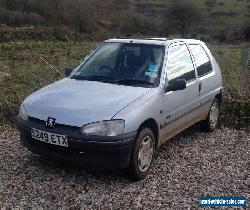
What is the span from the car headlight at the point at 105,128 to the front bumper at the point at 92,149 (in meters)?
0.05

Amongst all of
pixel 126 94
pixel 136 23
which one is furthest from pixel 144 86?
pixel 136 23

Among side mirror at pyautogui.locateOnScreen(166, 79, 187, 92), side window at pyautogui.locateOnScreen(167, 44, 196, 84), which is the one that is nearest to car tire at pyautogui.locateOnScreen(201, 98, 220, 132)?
side window at pyautogui.locateOnScreen(167, 44, 196, 84)

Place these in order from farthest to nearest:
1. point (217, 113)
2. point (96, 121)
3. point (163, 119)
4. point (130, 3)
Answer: point (130, 3) → point (217, 113) → point (163, 119) → point (96, 121)

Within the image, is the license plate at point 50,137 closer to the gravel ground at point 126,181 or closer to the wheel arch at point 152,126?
the gravel ground at point 126,181

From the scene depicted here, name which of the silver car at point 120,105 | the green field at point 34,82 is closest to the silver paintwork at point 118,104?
the silver car at point 120,105

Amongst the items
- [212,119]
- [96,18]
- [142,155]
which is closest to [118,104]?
[142,155]

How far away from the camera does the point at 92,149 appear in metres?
4.78

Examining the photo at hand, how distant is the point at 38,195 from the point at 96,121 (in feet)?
3.68

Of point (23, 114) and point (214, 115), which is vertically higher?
point (23, 114)

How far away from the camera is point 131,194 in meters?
4.97

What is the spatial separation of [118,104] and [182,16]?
47.1 metres

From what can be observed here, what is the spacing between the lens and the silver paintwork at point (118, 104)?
4.90 m

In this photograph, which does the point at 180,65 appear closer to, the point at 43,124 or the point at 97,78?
the point at 97,78

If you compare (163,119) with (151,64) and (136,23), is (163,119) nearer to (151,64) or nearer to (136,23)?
(151,64)
